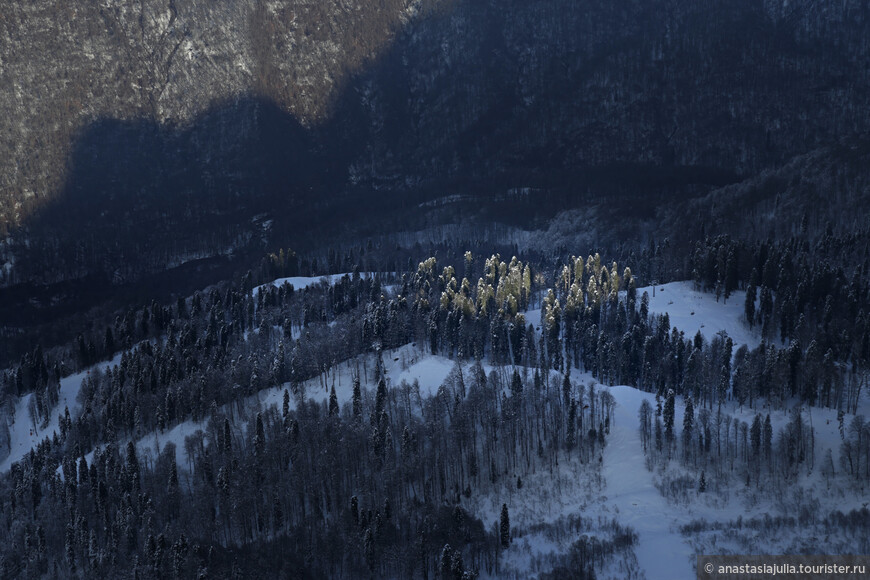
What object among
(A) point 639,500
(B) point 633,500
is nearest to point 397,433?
(B) point 633,500

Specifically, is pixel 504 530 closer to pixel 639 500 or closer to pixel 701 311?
pixel 639 500

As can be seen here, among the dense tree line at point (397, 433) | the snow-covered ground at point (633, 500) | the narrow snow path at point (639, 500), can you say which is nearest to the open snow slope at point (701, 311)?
the dense tree line at point (397, 433)

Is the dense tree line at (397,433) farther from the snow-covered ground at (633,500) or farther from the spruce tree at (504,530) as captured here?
the snow-covered ground at (633,500)

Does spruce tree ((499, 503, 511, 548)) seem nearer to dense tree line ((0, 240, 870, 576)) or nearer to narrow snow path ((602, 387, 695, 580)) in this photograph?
dense tree line ((0, 240, 870, 576))

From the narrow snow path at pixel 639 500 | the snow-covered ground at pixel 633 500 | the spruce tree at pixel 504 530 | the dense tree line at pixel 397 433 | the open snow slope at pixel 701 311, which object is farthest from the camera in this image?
the open snow slope at pixel 701 311

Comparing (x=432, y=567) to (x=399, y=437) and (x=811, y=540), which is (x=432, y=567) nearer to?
(x=399, y=437)

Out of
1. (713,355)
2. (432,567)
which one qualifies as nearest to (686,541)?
(432,567)
